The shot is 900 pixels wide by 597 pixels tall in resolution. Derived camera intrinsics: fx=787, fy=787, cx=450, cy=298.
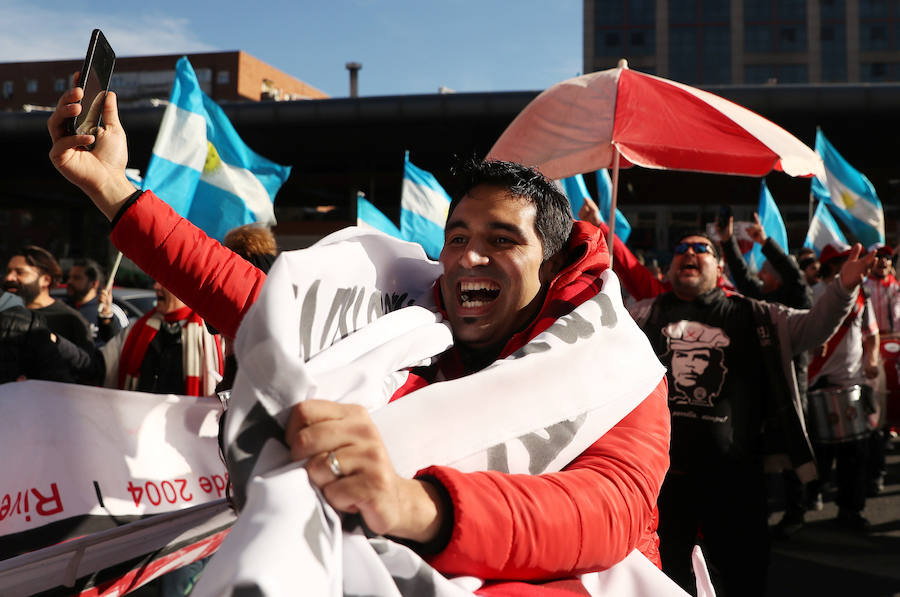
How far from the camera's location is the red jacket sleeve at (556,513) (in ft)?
3.89

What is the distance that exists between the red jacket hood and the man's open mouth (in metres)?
0.08

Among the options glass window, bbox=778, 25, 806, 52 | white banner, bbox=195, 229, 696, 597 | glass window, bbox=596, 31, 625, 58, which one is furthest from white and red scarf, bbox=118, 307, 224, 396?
glass window, bbox=778, 25, 806, 52

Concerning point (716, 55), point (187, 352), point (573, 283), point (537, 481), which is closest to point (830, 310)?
point (573, 283)

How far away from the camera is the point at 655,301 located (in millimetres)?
4059

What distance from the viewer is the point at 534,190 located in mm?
1814

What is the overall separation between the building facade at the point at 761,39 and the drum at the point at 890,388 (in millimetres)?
55289

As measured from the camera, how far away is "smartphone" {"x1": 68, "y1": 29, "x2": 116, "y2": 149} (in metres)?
1.79

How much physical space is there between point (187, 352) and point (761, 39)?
6362 centimetres

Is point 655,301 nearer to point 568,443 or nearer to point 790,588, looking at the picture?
point 790,588

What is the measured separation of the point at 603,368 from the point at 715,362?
97.5 inches

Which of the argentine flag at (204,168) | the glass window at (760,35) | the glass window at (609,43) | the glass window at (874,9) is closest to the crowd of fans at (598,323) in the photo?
the argentine flag at (204,168)

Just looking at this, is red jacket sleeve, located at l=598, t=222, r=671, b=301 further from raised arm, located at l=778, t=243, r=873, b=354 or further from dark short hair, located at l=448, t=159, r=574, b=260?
dark short hair, located at l=448, t=159, r=574, b=260

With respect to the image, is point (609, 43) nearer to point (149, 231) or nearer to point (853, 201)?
point (853, 201)

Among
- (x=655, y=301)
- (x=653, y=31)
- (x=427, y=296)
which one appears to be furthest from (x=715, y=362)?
(x=653, y=31)
